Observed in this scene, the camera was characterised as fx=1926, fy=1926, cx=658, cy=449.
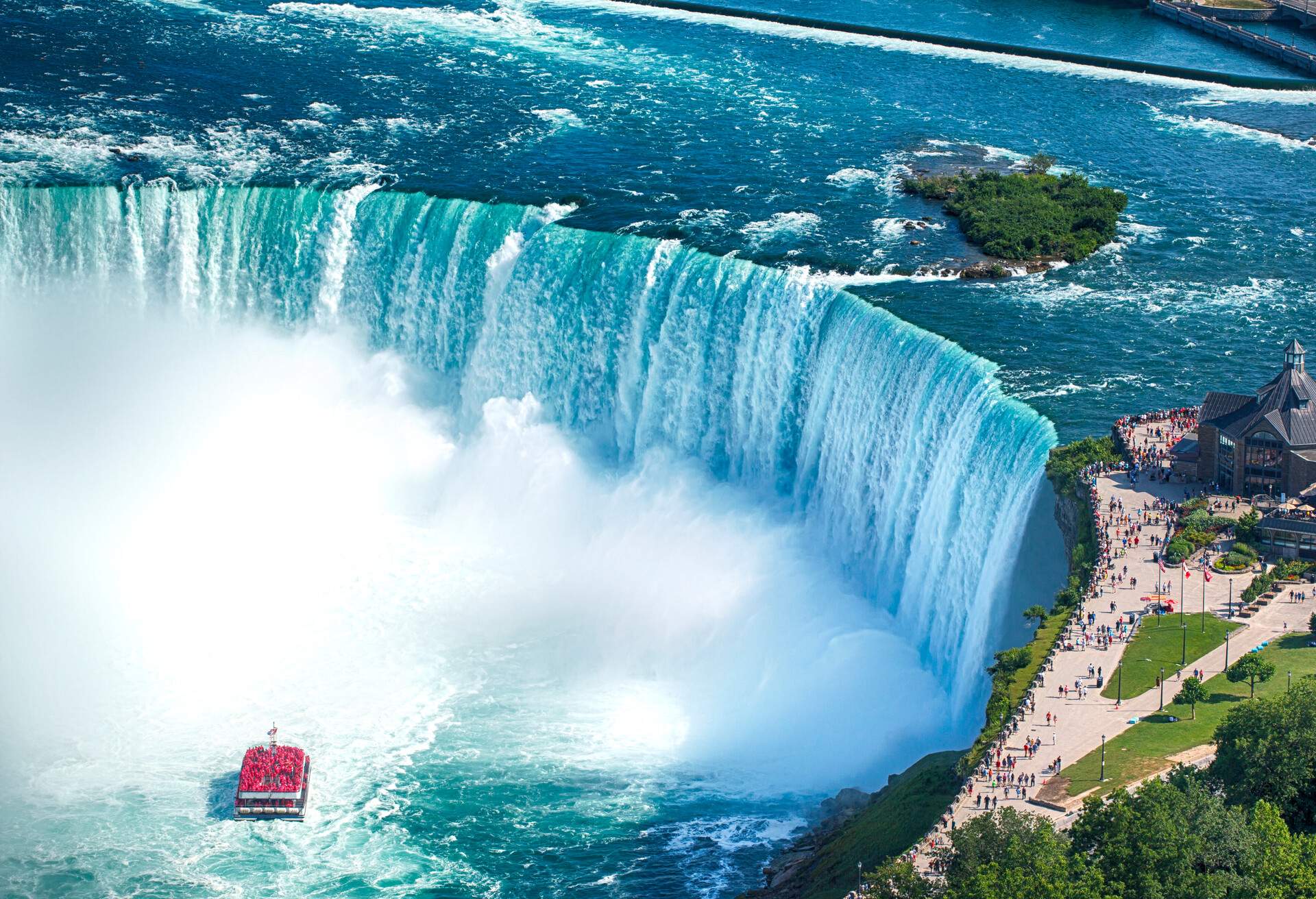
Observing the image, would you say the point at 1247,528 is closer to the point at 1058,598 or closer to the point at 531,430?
the point at 1058,598

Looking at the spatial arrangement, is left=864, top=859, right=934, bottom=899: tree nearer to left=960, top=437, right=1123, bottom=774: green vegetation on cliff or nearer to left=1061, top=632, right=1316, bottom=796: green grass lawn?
left=1061, top=632, right=1316, bottom=796: green grass lawn

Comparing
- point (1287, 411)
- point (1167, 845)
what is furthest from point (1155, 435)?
point (1167, 845)

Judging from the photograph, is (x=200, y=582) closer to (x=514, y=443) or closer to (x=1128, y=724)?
(x=514, y=443)

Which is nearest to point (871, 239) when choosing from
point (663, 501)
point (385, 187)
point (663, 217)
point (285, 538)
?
point (663, 217)

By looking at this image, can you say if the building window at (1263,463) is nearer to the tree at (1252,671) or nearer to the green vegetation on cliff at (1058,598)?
the green vegetation on cliff at (1058,598)

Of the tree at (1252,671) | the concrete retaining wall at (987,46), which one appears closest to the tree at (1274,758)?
the tree at (1252,671)
